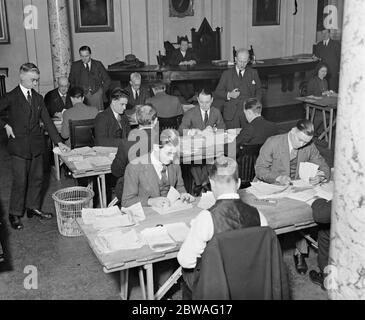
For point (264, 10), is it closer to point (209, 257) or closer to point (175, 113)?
point (175, 113)

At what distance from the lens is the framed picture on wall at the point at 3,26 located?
11.0 m

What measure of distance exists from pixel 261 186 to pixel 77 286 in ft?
6.20

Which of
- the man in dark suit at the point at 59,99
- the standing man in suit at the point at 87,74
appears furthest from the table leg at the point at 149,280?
the standing man in suit at the point at 87,74

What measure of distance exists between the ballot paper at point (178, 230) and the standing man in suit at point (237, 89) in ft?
12.7

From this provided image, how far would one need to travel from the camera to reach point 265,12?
1383 cm

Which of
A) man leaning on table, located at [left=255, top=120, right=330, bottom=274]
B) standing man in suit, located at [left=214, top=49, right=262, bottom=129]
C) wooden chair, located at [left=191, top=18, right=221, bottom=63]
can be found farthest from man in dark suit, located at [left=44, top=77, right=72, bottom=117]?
wooden chair, located at [left=191, top=18, right=221, bottom=63]

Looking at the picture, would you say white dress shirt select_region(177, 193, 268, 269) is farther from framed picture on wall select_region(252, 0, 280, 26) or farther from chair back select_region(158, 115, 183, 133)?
framed picture on wall select_region(252, 0, 280, 26)

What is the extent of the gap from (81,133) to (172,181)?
6.63ft

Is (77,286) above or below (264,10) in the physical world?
below

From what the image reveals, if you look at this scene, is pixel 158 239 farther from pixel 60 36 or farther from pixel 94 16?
pixel 94 16

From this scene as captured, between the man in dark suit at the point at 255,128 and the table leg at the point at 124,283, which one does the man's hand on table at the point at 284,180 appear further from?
the table leg at the point at 124,283

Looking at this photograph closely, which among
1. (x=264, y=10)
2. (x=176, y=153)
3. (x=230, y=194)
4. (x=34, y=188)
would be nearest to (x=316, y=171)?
(x=176, y=153)

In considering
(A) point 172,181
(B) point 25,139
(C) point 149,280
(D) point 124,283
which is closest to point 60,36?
(B) point 25,139
